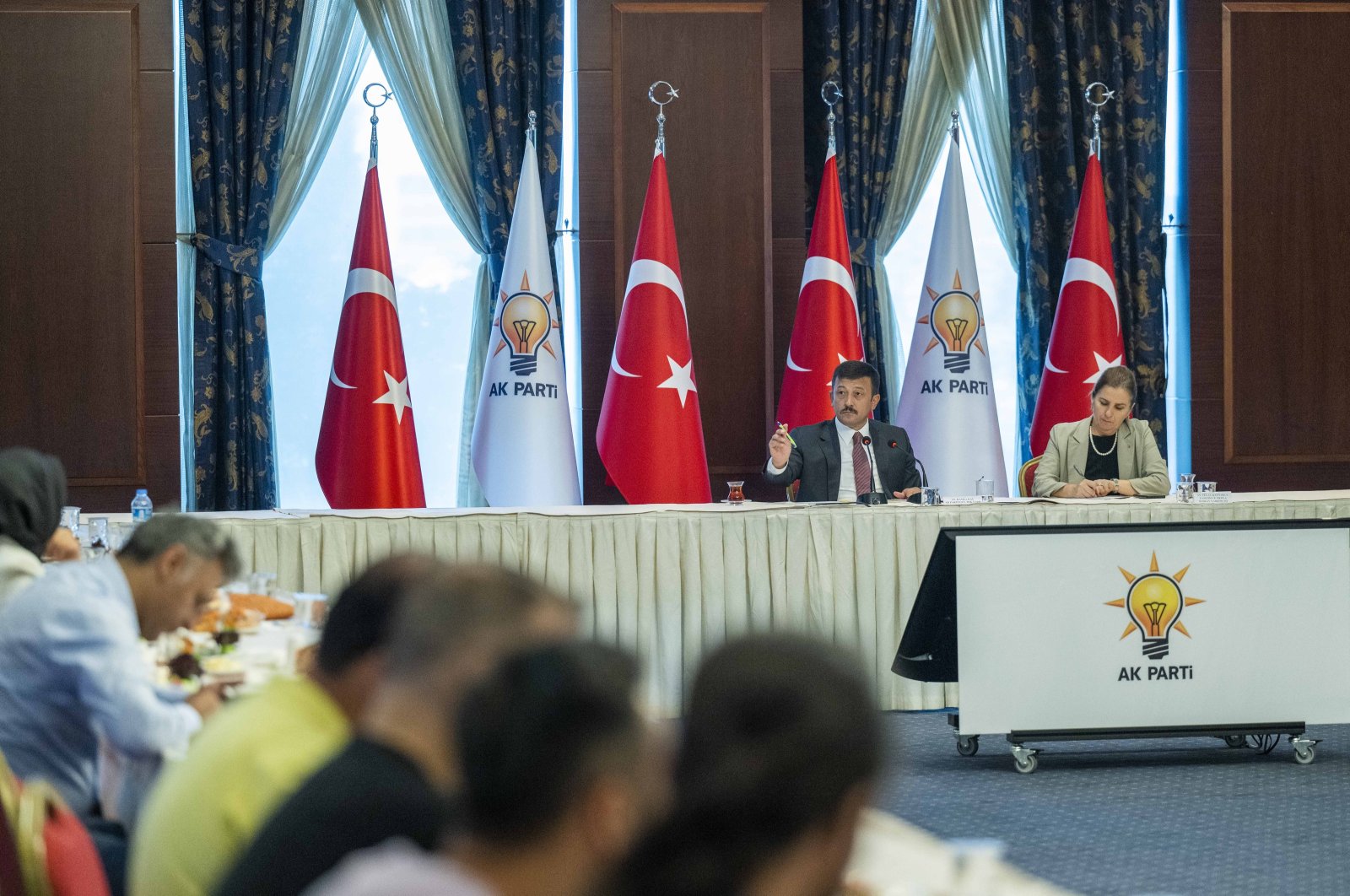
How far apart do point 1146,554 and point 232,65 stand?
4949 millimetres

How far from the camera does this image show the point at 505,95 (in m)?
7.11

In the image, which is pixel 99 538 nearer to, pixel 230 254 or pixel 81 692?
pixel 81 692

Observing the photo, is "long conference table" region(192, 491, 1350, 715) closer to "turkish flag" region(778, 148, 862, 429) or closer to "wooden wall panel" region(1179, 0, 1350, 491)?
"turkish flag" region(778, 148, 862, 429)

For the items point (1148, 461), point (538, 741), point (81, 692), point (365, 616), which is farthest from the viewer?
point (1148, 461)

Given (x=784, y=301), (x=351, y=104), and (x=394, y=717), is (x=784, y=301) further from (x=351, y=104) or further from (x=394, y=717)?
(x=394, y=717)

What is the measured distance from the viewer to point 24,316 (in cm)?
676

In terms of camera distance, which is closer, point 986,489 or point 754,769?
point 754,769

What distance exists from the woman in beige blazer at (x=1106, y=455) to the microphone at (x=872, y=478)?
67 centimetres

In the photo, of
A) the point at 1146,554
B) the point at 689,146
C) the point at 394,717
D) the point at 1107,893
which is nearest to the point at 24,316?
the point at 689,146

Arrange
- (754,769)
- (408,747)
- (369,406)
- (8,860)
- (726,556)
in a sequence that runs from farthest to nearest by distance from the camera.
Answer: (369,406) < (726,556) < (8,860) < (408,747) < (754,769)

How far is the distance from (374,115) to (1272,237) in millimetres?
4647

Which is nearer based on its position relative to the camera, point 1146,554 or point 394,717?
point 394,717

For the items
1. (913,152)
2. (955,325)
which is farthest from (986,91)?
(955,325)

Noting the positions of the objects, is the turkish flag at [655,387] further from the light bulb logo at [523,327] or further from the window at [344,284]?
the window at [344,284]
